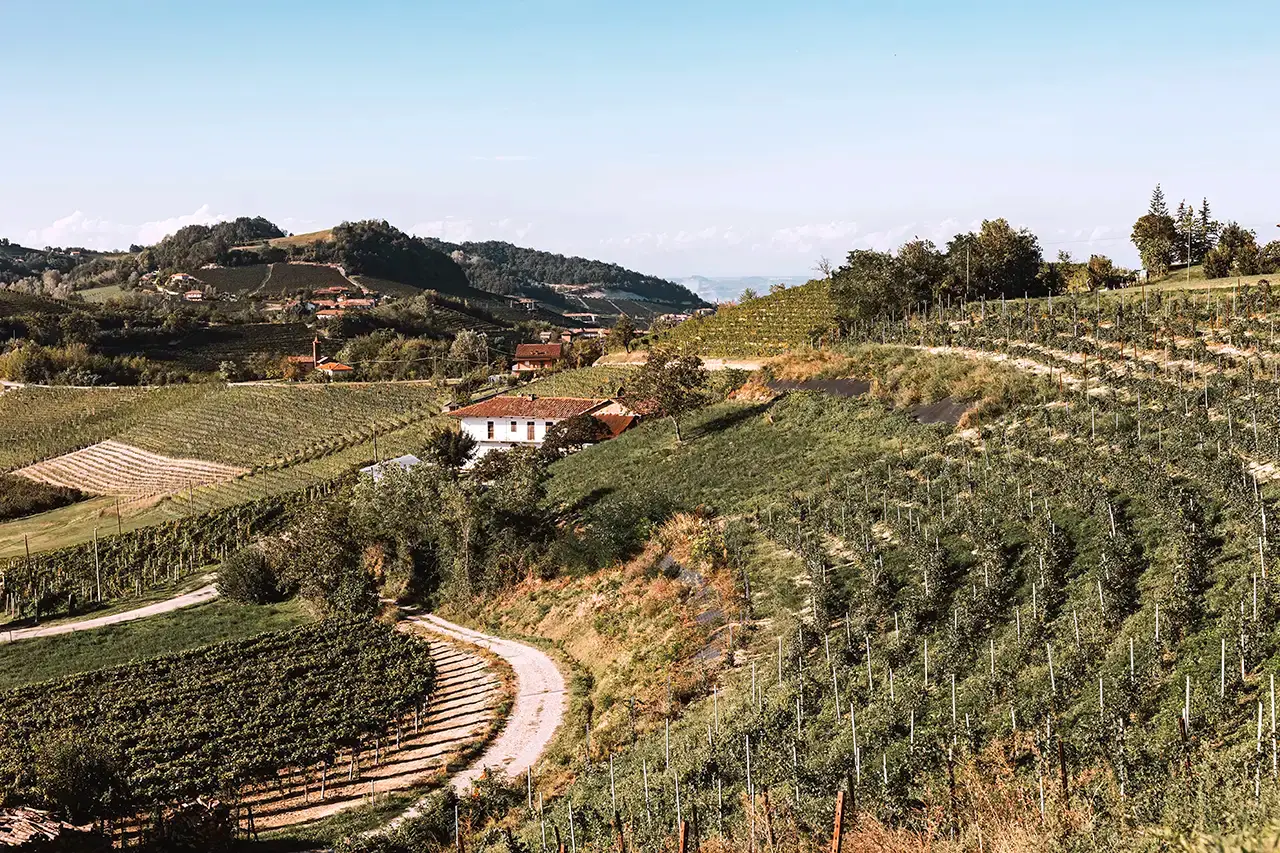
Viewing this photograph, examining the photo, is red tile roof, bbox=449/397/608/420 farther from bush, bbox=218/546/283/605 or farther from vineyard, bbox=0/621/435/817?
vineyard, bbox=0/621/435/817

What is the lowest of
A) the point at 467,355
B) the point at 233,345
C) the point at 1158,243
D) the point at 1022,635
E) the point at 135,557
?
the point at 135,557

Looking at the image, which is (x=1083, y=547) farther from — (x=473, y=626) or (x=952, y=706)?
(x=473, y=626)

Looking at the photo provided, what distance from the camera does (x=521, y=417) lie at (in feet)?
240

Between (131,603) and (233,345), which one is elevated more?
(233,345)

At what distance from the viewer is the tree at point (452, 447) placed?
6881cm

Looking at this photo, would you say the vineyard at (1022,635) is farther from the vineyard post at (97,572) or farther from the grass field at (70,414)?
the grass field at (70,414)

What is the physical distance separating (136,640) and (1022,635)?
41.1m

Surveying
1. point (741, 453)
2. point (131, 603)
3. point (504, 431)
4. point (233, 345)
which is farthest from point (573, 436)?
point (233, 345)

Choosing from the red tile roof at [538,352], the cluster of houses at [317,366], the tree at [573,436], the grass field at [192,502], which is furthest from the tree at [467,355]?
the tree at [573,436]

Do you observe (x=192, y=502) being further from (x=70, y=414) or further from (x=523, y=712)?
(x=523, y=712)

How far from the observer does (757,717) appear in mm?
22844

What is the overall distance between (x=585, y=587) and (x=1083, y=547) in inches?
811

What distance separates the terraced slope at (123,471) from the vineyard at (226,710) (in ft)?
137

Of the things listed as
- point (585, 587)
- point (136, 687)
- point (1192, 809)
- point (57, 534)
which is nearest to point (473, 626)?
point (585, 587)
